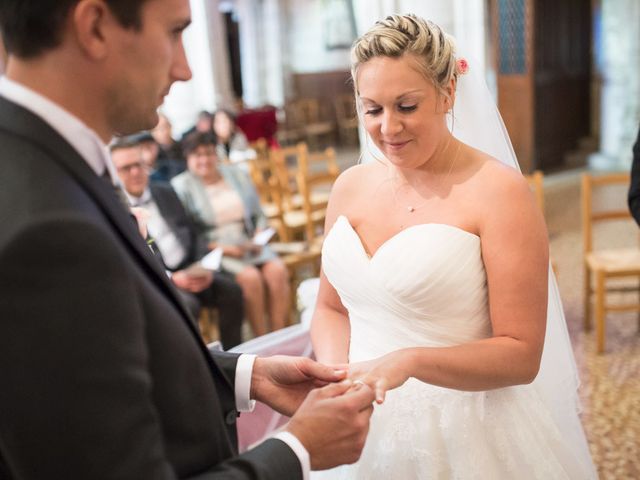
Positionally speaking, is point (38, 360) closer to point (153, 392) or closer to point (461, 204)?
point (153, 392)

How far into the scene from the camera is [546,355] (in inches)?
85.0

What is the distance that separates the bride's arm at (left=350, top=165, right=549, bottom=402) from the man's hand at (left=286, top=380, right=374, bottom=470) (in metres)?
0.36

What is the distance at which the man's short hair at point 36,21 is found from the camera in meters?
0.87

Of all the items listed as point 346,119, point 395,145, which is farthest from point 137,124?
point 346,119

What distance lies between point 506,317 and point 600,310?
2973 millimetres

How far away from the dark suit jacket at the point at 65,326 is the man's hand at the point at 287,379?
564mm

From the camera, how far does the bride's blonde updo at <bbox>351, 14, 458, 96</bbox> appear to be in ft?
5.51

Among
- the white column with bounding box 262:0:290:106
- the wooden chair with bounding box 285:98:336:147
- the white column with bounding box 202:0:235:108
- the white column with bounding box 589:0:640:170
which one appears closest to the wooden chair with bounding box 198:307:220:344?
the white column with bounding box 589:0:640:170

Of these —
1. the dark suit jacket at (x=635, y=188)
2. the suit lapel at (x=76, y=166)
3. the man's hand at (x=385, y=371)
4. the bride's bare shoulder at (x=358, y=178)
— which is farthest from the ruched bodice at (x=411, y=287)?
the dark suit jacket at (x=635, y=188)

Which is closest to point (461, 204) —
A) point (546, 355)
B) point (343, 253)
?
point (343, 253)

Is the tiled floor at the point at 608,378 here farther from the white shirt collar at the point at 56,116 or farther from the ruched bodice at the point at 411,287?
the white shirt collar at the point at 56,116

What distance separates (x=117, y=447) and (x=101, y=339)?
0.44 ft

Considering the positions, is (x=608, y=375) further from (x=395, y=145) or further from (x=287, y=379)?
(x=287, y=379)

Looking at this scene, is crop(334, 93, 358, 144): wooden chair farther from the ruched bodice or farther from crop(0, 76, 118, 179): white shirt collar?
crop(0, 76, 118, 179): white shirt collar
